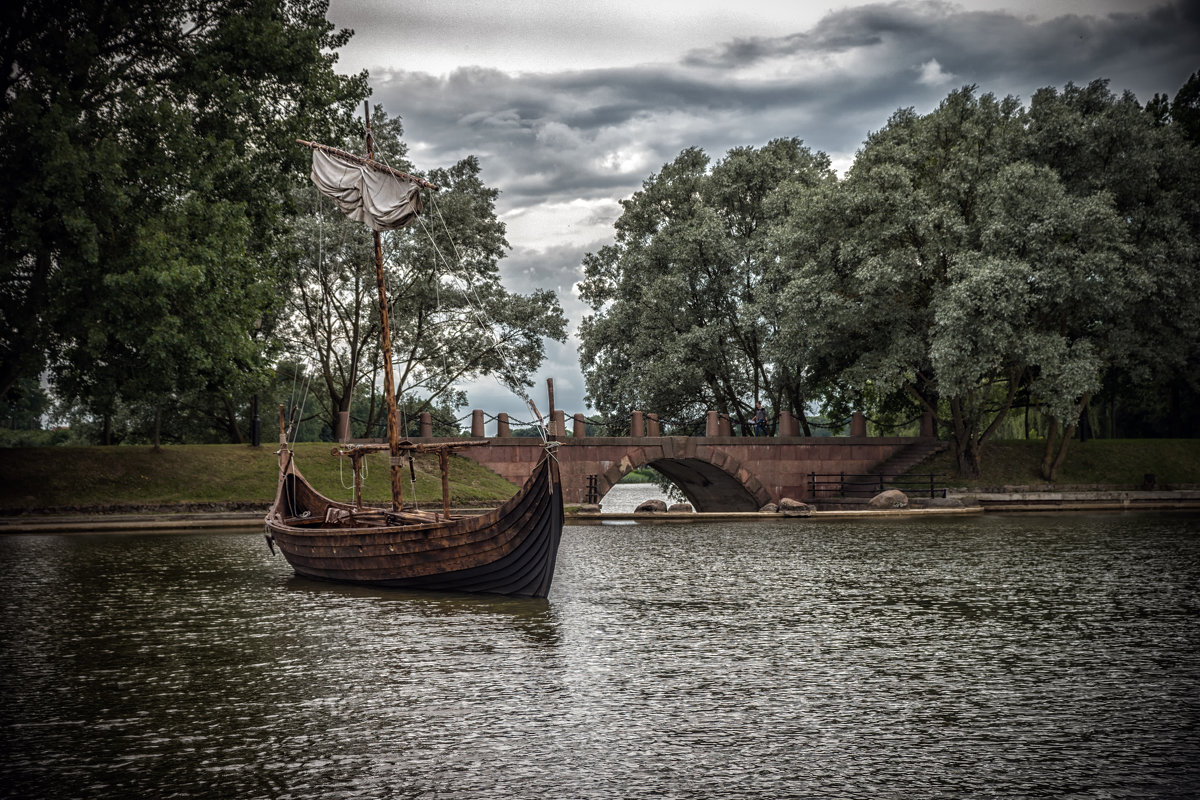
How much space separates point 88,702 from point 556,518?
335 inches

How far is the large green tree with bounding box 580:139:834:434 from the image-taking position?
47656 millimetres

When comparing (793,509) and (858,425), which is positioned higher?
(858,425)

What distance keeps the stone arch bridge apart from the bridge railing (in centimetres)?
40

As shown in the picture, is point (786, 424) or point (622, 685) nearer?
point (622, 685)

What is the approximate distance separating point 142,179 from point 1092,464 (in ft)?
133

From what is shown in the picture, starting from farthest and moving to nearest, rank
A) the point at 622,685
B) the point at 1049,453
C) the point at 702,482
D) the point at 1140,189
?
the point at 702,482 < the point at 1049,453 < the point at 1140,189 < the point at 622,685

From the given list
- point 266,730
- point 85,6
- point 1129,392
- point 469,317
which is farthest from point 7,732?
point 1129,392

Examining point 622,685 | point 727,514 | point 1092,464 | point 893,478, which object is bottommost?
point 622,685

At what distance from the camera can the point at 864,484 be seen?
4431 centimetres

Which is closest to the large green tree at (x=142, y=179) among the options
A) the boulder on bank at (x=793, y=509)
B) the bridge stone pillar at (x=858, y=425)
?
the boulder on bank at (x=793, y=509)

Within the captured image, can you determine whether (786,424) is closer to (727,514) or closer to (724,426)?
(724,426)

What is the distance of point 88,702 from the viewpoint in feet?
35.6

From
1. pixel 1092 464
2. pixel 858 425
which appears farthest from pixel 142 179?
pixel 1092 464

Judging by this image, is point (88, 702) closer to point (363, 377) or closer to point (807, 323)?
point (807, 323)
